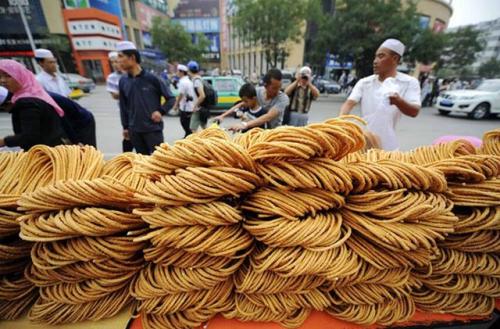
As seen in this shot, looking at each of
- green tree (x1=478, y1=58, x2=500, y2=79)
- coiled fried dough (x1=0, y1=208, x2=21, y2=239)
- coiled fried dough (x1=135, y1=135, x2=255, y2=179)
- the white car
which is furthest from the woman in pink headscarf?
green tree (x1=478, y1=58, x2=500, y2=79)

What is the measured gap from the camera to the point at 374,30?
47.3 ft

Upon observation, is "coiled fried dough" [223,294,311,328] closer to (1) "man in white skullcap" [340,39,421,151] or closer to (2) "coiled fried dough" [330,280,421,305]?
(2) "coiled fried dough" [330,280,421,305]

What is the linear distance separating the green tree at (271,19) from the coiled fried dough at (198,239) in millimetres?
19673

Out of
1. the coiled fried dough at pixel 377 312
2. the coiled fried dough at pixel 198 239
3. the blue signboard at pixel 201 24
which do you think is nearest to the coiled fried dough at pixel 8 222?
the coiled fried dough at pixel 198 239

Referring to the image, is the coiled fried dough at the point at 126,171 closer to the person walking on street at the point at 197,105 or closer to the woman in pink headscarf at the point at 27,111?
the woman in pink headscarf at the point at 27,111

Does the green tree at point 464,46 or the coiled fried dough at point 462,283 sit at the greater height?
the green tree at point 464,46

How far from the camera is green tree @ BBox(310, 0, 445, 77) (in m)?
14.0

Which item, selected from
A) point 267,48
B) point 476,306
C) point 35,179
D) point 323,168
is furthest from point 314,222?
point 267,48

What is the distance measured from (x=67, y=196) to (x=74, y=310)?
1.52ft

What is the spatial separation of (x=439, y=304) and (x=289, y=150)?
907mm

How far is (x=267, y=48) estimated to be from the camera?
18828mm

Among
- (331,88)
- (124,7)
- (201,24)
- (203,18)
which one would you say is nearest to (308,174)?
(331,88)

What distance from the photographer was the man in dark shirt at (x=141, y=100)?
2.54 m

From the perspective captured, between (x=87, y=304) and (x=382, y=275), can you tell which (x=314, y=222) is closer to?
(x=382, y=275)
